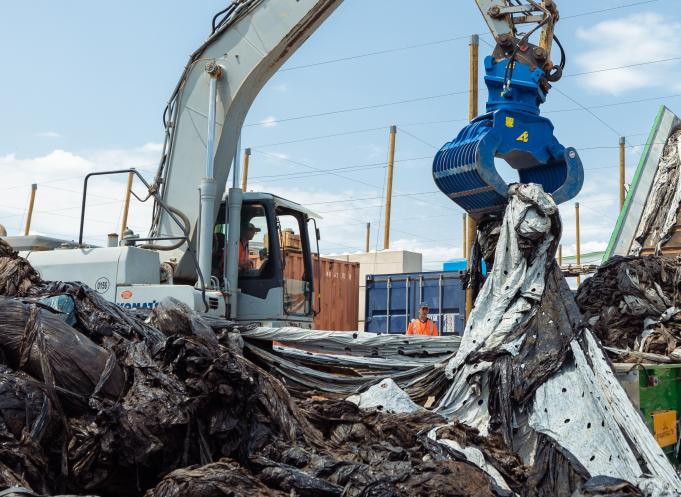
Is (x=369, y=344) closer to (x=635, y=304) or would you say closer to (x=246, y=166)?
(x=635, y=304)

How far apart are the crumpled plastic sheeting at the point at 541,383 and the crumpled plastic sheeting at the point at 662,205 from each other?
177 inches

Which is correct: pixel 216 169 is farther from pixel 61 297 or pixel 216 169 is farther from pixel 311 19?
pixel 61 297

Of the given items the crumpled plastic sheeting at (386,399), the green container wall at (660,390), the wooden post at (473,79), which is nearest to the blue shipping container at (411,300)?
the wooden post at (473,79)

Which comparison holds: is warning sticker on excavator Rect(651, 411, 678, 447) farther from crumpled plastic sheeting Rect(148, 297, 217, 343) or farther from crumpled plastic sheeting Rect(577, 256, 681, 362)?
crumpled plastic sheeting Rect(148, 297, 217, 343)

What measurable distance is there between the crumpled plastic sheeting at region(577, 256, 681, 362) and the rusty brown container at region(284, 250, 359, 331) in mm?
9791

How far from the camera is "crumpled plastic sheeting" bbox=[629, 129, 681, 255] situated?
862 centimetres

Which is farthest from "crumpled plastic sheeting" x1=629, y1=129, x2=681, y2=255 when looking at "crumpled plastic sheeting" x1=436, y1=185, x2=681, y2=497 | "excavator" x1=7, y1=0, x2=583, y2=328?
"crumpled plastic sheeting" x1=436, y1=185, x2=681, y2=497

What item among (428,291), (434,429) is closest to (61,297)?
(434,429)

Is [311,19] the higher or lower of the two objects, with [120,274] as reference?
higher

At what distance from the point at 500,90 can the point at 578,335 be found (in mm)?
1860

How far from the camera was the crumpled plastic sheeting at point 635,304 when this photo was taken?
6082 millimetres

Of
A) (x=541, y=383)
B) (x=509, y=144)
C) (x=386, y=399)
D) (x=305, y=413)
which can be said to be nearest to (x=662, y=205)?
(x=509, y=144)

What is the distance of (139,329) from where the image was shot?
13.8 ft

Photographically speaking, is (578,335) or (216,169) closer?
(578,335)
